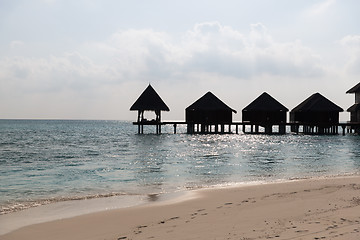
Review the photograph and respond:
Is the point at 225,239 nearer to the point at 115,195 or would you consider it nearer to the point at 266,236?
the point at 266,236

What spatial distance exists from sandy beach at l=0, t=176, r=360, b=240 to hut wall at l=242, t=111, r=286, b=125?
138ft

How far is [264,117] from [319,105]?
22.8ft

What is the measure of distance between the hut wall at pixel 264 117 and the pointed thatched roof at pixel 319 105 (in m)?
3.19

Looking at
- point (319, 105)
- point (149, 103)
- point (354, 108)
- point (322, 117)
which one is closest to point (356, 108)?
point (354, 108)

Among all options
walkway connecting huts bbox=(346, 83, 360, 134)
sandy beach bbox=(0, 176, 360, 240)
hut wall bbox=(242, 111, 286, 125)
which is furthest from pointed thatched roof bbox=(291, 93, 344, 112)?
sandy beach bbox=(0, 176, 360, 240)

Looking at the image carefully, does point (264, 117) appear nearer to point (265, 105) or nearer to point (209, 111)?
point (265, 105)

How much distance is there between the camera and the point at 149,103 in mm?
49250

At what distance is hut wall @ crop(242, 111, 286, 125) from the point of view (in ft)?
170

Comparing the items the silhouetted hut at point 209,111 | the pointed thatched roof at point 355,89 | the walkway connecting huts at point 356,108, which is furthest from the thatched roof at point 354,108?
the silhouetted hut at point 209,111

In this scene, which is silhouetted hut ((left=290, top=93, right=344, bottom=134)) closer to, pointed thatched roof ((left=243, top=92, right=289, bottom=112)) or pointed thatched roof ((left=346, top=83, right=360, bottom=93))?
pointed thatched roof ((left=243, top=92, right=289, bottom=112))

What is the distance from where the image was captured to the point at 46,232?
6.89 metres

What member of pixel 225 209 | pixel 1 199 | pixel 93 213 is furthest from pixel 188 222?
pixel 1 199

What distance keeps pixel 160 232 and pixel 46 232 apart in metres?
1.98

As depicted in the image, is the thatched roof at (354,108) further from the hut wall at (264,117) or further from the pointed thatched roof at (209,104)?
the pointed thatched roof at (209,104)
